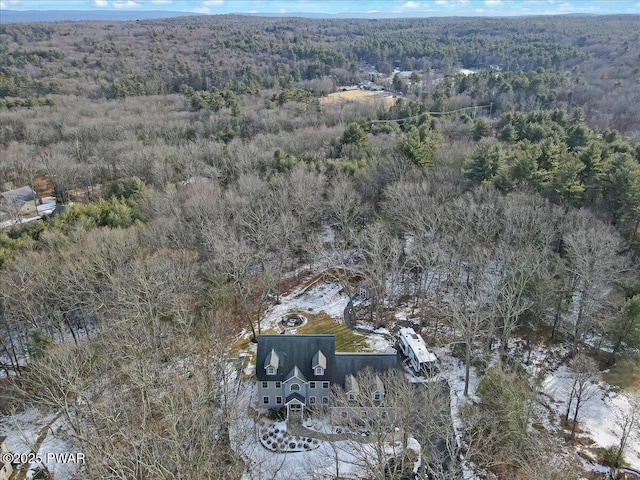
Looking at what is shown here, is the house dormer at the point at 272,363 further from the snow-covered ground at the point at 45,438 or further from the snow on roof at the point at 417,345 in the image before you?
the snow-covered ground at the point at 45,438

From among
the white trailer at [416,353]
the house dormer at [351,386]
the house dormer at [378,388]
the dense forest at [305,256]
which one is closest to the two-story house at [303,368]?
the house dormer at [351,386]

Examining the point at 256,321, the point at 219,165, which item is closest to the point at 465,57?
the point at 219,165

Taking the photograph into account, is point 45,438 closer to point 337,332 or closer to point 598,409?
point 337,332

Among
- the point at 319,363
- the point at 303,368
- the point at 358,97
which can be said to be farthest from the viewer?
the point at 358,97

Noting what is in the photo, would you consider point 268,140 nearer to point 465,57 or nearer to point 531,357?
point 531,357

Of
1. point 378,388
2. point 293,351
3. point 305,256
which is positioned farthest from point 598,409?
point 305,256

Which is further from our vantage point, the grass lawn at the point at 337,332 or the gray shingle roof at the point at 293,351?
the grass lawn at the point at 337,332

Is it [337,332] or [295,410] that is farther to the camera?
[337,332]
